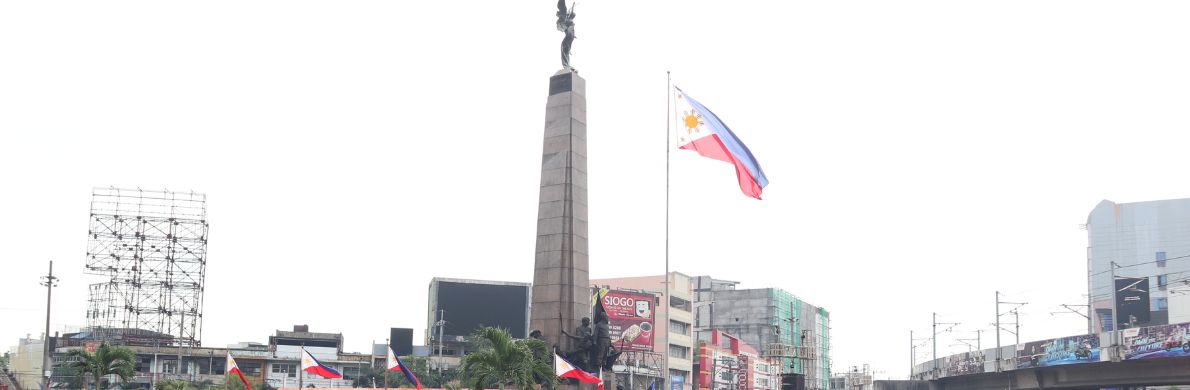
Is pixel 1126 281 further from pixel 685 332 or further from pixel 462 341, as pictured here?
pixel 462 341

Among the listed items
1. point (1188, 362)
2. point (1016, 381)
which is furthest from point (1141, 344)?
point (1016, 381)

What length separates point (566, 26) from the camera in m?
47.9

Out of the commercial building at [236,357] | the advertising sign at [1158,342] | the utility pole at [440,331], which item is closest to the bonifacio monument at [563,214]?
the advertising sign at [1158,342]

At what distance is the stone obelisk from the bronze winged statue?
621mm

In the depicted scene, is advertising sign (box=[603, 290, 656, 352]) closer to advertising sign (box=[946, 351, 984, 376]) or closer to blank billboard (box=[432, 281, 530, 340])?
blank billboard (box=[432, 281, 530, 340])

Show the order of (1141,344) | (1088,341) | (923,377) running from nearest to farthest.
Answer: (1141,344), (1088,341), (923,377)

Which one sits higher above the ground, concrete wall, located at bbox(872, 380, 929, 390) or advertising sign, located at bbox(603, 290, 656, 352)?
advertising sign, located at bbox(603, 290, 656, 352)

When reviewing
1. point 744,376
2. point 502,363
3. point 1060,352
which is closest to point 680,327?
point 744,376

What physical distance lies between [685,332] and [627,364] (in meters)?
18.1

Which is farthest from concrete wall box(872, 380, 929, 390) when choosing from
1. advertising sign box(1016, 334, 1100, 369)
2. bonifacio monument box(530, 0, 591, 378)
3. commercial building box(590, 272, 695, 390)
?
bonifacio monument box(530, 0, 591, 378)

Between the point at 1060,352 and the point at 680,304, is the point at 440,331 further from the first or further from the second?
the point at 1060,352

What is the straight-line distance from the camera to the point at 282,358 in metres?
99.2

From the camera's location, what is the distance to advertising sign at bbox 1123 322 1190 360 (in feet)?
179

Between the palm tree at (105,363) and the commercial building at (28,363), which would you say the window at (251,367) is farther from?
the palm tree at (105,363)
